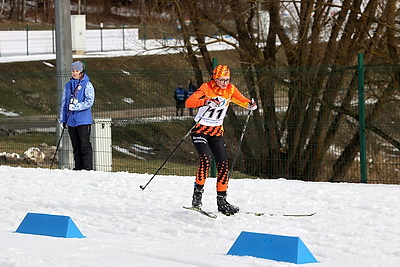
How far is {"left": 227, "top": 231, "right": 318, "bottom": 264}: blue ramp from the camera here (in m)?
6.73

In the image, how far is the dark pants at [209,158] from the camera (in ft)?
31.1

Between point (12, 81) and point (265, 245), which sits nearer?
point (265, 245)

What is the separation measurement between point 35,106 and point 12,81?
1043mm

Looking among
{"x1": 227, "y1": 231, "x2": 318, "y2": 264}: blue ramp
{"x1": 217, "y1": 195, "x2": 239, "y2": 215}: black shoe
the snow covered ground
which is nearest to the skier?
{"x1": 217, "y1": 195, "x2": 239, "y2": 215}: black shoe

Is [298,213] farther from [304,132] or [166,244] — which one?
[304,132]

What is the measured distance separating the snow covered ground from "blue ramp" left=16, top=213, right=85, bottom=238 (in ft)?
0.40

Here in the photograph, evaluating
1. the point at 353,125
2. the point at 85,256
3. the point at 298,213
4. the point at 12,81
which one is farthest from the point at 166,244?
the point at 12,81

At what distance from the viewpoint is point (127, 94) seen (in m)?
15.2

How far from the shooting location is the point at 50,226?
8.38 meters

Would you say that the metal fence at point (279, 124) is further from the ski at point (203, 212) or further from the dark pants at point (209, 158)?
the ski at point (203, 212)

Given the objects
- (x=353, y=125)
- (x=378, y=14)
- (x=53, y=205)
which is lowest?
(x=53, y=205)

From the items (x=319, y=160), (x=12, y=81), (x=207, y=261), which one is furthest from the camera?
(x=12, y=81)

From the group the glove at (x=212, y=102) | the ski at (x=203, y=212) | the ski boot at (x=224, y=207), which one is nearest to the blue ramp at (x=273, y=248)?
the ski at (x=203, y=212)

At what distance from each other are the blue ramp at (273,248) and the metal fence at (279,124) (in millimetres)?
5944
